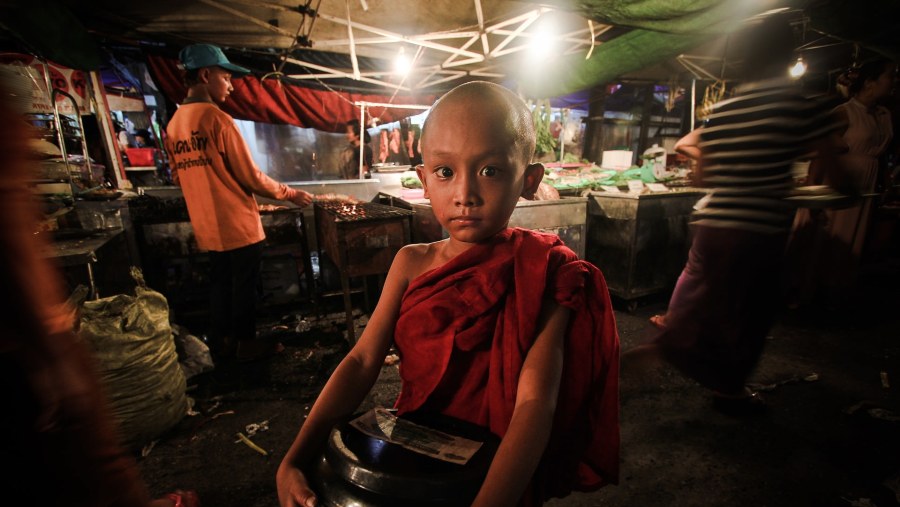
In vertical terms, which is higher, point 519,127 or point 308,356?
point 519,127

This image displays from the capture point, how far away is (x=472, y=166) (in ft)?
3.59

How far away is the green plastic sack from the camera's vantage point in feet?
8.21

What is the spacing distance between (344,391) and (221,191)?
11.4 feet

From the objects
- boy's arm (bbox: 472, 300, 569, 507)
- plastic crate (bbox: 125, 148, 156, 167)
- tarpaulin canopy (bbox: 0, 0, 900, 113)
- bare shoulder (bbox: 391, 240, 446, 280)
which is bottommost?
boy's arm (bbox: 472, 300, 569, 507)

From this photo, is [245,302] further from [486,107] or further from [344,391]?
[486,107]

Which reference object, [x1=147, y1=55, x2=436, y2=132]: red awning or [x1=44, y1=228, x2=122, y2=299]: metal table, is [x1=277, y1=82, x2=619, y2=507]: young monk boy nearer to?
[x1=44, y1=228, x2=122, y2=299]: metal table

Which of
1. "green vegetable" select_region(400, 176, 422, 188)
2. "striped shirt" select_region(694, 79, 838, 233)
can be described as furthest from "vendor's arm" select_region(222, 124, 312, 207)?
"striped shirt" select_region(694, 79, 838, 233)

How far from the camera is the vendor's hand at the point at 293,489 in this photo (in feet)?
2.83

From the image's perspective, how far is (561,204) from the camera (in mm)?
4875

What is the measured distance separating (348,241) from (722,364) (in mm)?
3186

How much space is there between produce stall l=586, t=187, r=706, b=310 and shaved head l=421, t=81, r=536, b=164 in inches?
173

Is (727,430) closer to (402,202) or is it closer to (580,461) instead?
(580,461)

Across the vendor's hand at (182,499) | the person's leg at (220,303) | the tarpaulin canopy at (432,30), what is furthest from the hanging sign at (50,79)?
the vendor's hand at (182,499)

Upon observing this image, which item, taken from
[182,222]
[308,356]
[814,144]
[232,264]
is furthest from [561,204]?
[182,222]
